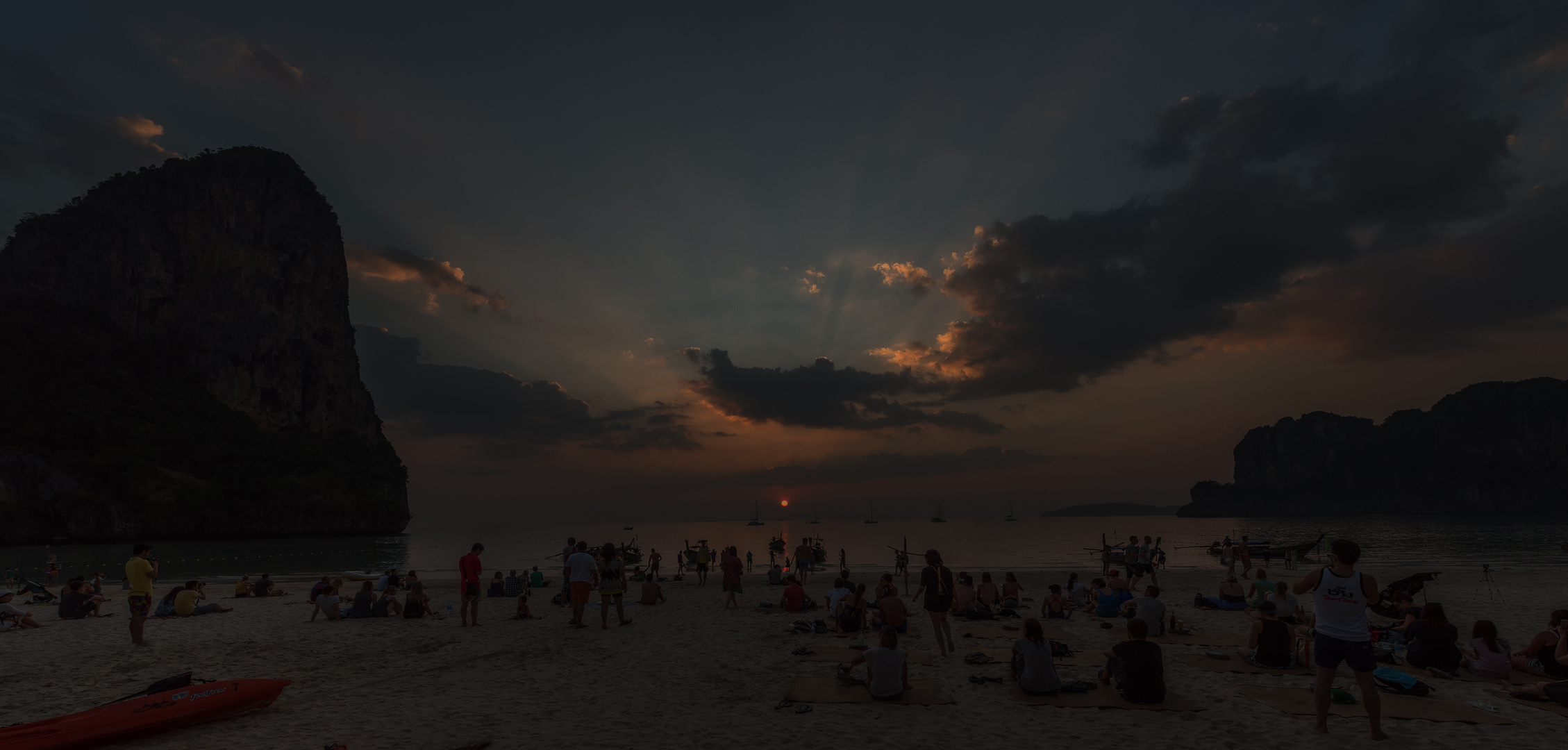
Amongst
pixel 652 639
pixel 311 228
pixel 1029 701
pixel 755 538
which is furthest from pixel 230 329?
pixel 1029 701

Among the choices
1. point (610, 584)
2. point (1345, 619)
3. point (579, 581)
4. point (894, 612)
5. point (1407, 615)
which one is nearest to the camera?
point (1345, 619)

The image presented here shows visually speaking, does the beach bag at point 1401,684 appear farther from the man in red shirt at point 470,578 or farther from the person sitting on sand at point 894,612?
the man in red shirt at point 470,578

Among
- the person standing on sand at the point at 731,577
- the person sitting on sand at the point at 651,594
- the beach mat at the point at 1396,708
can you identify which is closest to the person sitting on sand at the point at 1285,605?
the beach mat at the point at 1396,708

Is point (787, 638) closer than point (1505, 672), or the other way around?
point (1505, 672)

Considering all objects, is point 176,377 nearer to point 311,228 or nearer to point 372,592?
point 311,228

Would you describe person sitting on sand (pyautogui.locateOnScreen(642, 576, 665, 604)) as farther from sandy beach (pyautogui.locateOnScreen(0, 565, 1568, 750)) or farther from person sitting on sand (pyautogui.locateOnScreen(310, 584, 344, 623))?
person sitting on sand (pyautogui.locateOnScreen(310, 584, 344, 623))

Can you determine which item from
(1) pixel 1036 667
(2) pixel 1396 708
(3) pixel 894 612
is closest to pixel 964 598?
(3) pixel 894 612

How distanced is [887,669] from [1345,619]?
16.6 feet

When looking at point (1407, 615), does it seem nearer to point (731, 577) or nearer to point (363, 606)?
point (731, 577)

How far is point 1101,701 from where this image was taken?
8.34 m

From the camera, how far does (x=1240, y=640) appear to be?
12.4 m

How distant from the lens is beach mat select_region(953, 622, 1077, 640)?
13.2 m

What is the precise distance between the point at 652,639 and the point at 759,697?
557cm

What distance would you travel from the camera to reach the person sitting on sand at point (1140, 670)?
8242 millimetres
